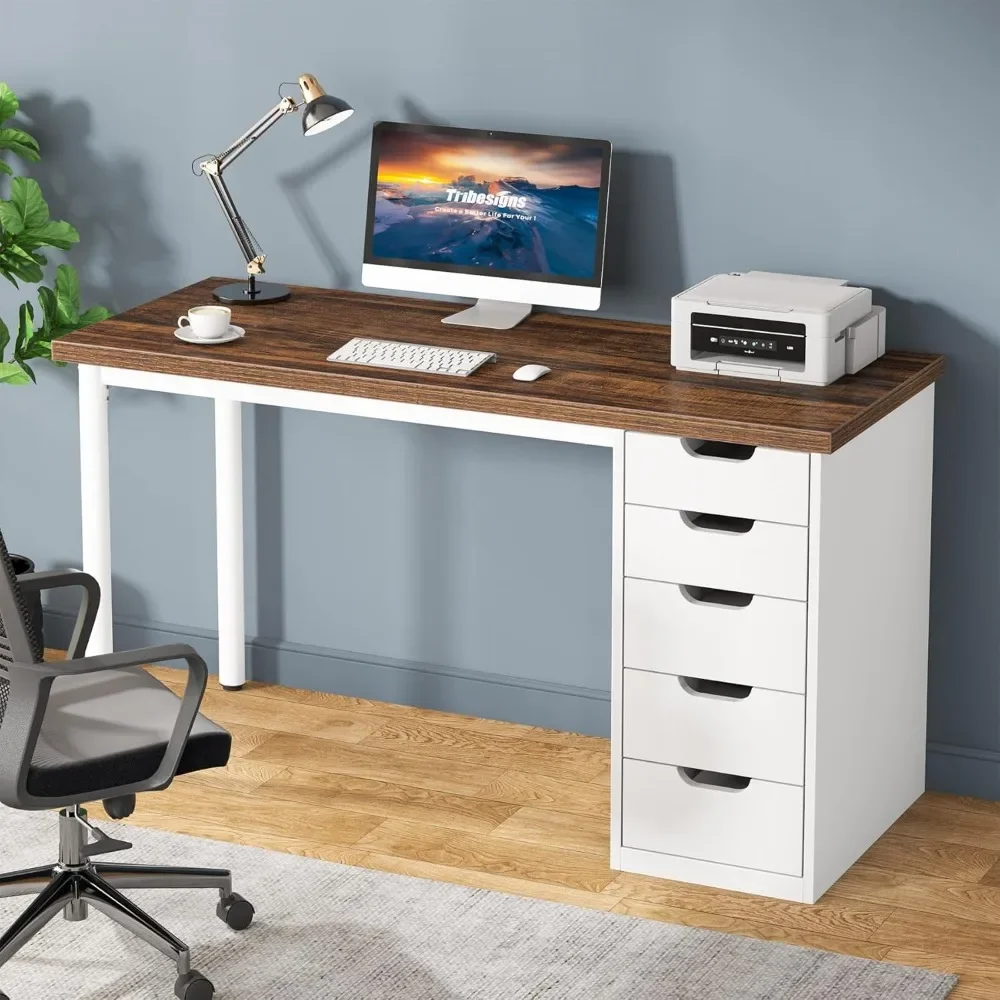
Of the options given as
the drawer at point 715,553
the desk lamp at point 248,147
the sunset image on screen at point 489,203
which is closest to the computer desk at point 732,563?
the drawer at point 715,553

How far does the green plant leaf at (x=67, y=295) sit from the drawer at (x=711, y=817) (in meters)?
1.63

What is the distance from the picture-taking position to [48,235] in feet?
13.5

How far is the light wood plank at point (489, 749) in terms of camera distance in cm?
391

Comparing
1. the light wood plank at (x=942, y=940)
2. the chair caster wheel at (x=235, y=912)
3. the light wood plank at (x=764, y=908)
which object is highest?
the chair caster wheel at (x=235, y=912)

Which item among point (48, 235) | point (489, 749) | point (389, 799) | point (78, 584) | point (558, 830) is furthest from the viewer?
point (48, 235)

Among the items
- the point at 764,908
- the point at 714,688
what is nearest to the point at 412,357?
the point at 714,688

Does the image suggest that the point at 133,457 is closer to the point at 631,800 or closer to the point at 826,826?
the point at 631,800

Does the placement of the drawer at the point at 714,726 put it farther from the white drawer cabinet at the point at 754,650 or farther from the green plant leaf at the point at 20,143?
the green plant leaf at the point at 20,143

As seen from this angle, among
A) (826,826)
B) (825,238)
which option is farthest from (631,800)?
(825,238)

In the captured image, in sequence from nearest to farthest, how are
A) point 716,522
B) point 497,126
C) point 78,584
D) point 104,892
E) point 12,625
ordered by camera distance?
point 12,625
point 104,892
point 78,584
point 716,522
point 497,126

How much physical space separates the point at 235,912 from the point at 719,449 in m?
1.16

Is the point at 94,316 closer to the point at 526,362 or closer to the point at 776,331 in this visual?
the point at 526,362

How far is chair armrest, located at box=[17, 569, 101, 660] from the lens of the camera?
3129 millimetres

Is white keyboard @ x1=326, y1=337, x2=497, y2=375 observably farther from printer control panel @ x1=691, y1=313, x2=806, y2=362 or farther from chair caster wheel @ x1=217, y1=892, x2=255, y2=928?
chair caster wheel @ x1=217, y1=892, x2=255, y2=928
